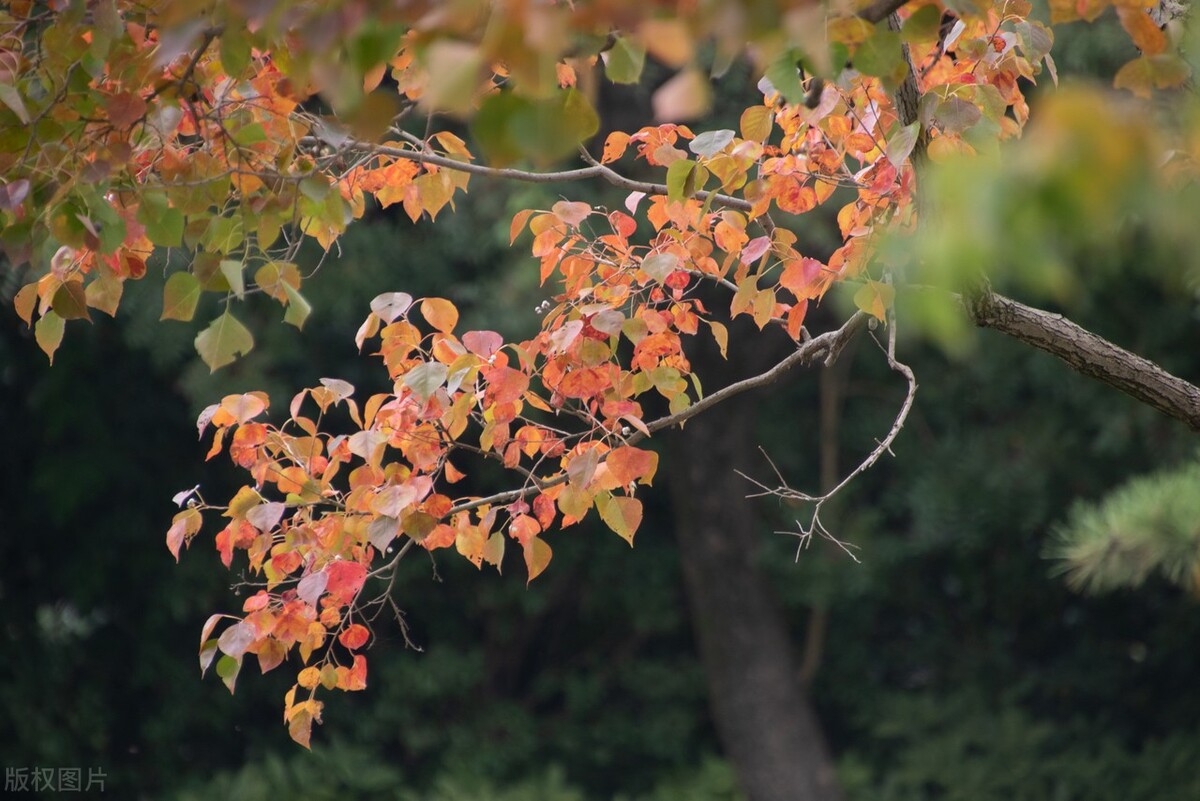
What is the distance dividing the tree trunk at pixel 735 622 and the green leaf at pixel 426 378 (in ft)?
8.09

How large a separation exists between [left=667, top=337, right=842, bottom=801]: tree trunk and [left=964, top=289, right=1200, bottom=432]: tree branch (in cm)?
224

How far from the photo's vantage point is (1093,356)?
50.3 inches

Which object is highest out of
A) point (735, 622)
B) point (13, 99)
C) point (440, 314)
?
point (13, 99)

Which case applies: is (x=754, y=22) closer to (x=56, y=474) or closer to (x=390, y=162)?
(x=390, y=162)

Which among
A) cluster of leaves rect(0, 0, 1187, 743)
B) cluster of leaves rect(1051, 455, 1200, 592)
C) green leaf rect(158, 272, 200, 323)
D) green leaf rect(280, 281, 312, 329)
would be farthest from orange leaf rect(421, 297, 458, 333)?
cluster of leaves rect(1051, 455, 1200, 592)

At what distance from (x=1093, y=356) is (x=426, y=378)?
0.77 m

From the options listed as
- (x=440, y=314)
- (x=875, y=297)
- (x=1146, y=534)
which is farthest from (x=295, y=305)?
(x=1146, y=534)

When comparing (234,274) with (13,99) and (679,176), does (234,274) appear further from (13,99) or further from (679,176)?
(679,176)

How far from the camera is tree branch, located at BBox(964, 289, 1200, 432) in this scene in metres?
1.26

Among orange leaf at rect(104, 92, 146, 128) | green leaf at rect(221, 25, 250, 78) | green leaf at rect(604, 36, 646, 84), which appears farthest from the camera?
orange leaf at rect(104, 92, 146, 128)

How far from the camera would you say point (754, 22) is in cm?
57

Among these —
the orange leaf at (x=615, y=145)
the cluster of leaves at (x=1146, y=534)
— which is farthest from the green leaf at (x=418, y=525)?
the cluster of leaves at (x=1146, y=534)

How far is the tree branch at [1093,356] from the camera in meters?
1.26

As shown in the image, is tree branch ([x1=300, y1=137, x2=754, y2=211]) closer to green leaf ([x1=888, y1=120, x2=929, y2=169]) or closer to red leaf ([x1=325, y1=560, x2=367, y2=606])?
green leaf ([x1=888, y1=120, x2=929, y2=169])
